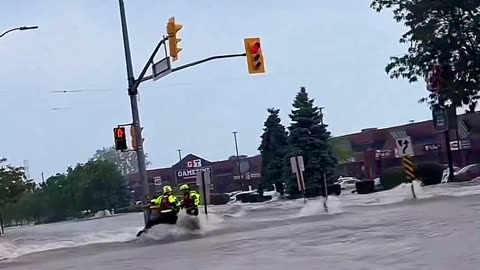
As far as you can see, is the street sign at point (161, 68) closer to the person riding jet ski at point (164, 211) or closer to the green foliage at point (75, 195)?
the person riding jet ski at point (164, 211)

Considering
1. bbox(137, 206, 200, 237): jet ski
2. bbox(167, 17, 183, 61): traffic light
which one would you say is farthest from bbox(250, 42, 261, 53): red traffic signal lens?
bbox(137, 206, 200, 237): jet ski

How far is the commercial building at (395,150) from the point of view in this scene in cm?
8469

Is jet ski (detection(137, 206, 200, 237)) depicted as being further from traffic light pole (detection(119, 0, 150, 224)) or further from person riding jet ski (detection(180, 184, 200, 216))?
traffic light pole (detection(119, 0, 150, 224))

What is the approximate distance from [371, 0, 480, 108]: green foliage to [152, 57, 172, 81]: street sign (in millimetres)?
23332

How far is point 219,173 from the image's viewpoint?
112562 millimetres

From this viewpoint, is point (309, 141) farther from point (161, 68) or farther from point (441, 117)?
point (161, 68)

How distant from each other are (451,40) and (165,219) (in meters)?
26.3

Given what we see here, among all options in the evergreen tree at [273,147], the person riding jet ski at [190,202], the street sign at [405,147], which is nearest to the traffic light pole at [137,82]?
the person riding jet ski at [190,202]

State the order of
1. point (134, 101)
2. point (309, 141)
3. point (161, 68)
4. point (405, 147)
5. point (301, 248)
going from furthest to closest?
1. point (309, 141)
2. point (405, 147)
3. point (134, 101)
4. point (161, 68)
5. point (301, 248)

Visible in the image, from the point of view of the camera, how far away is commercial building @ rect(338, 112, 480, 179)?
278ft

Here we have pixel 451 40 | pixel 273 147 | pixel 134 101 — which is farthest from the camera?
pixel 273 147

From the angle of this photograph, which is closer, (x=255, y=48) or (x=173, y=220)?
(x=255, y=48)

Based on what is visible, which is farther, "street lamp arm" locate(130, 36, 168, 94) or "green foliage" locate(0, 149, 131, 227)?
"green foliage" locate(0, 149, 131, 227)

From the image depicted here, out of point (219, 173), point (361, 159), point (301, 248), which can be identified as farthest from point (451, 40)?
point (219, 173)
